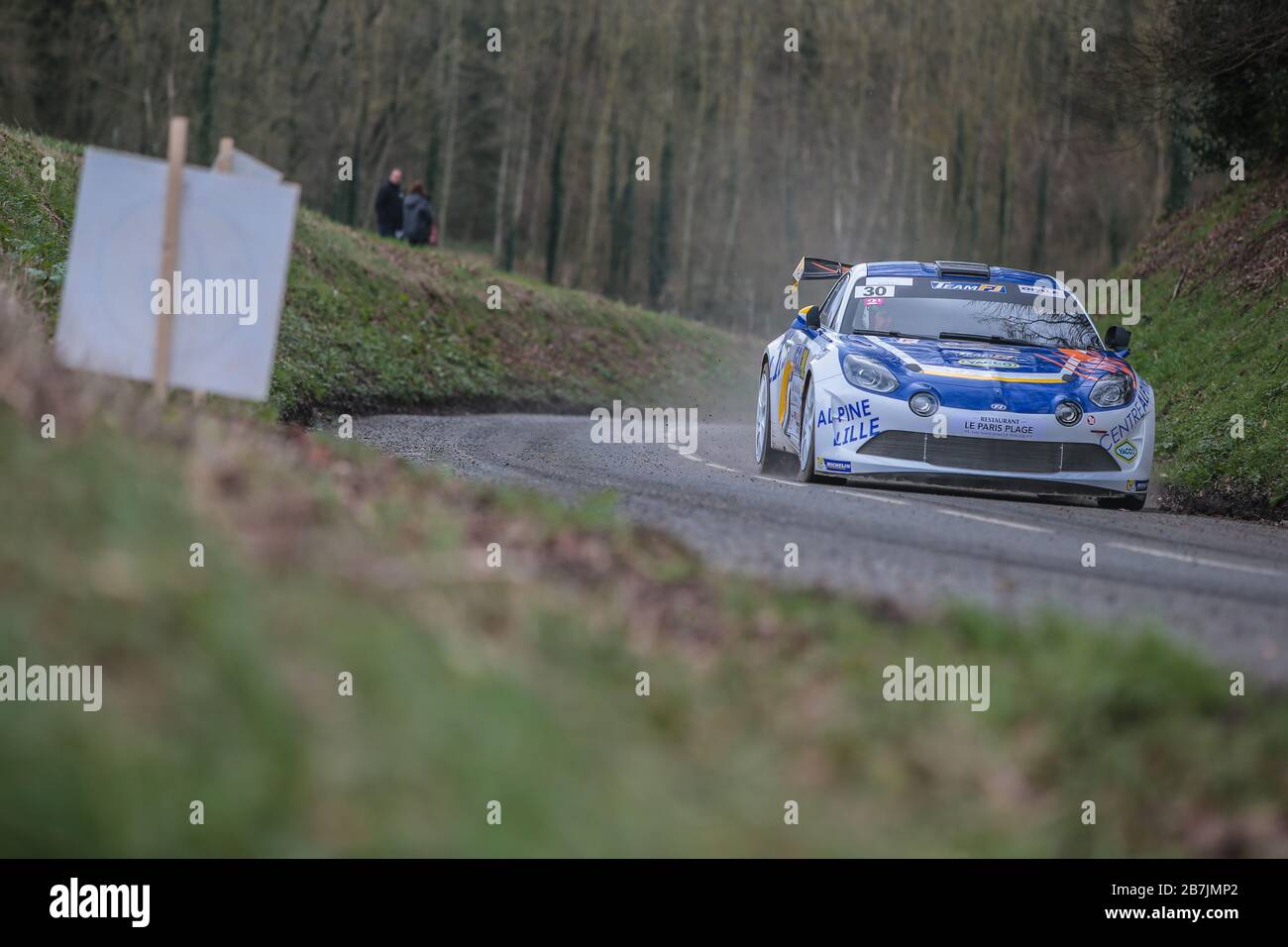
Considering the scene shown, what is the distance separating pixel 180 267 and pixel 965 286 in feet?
22.6

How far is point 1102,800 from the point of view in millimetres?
4371

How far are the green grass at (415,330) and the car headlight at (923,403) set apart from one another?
5.58 meters

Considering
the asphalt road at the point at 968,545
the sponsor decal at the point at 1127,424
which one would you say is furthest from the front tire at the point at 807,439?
the sponsor decal at the point at 1127,424

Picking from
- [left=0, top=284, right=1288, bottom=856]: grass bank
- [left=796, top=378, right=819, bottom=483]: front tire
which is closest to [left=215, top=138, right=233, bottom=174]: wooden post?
[left=0, top=284, right=1288, bottom=856]: grass bank

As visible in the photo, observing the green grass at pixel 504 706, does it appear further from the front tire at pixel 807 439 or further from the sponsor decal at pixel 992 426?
the front tire at pixel 807 439

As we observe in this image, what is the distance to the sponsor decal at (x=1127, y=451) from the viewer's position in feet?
35.2

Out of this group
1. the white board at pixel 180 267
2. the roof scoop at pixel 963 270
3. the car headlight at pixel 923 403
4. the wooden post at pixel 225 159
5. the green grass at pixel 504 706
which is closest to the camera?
the green grass at pixel 504 706

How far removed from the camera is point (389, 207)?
3425 centimetres

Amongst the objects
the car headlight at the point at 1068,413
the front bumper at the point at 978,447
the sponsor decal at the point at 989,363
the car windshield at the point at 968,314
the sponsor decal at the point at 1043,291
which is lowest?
the front bumper at the point at 978,447

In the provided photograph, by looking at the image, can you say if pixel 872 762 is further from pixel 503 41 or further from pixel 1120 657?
pixel 503 41

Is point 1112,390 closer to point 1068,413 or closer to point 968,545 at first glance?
point 1068,413

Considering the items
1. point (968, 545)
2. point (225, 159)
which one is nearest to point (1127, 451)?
point (968, 545)

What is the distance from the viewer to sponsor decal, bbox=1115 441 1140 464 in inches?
423

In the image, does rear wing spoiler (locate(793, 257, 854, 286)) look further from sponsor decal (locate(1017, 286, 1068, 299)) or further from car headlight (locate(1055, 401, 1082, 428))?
car headlight (locate(1055, 401, 1082, 428))
